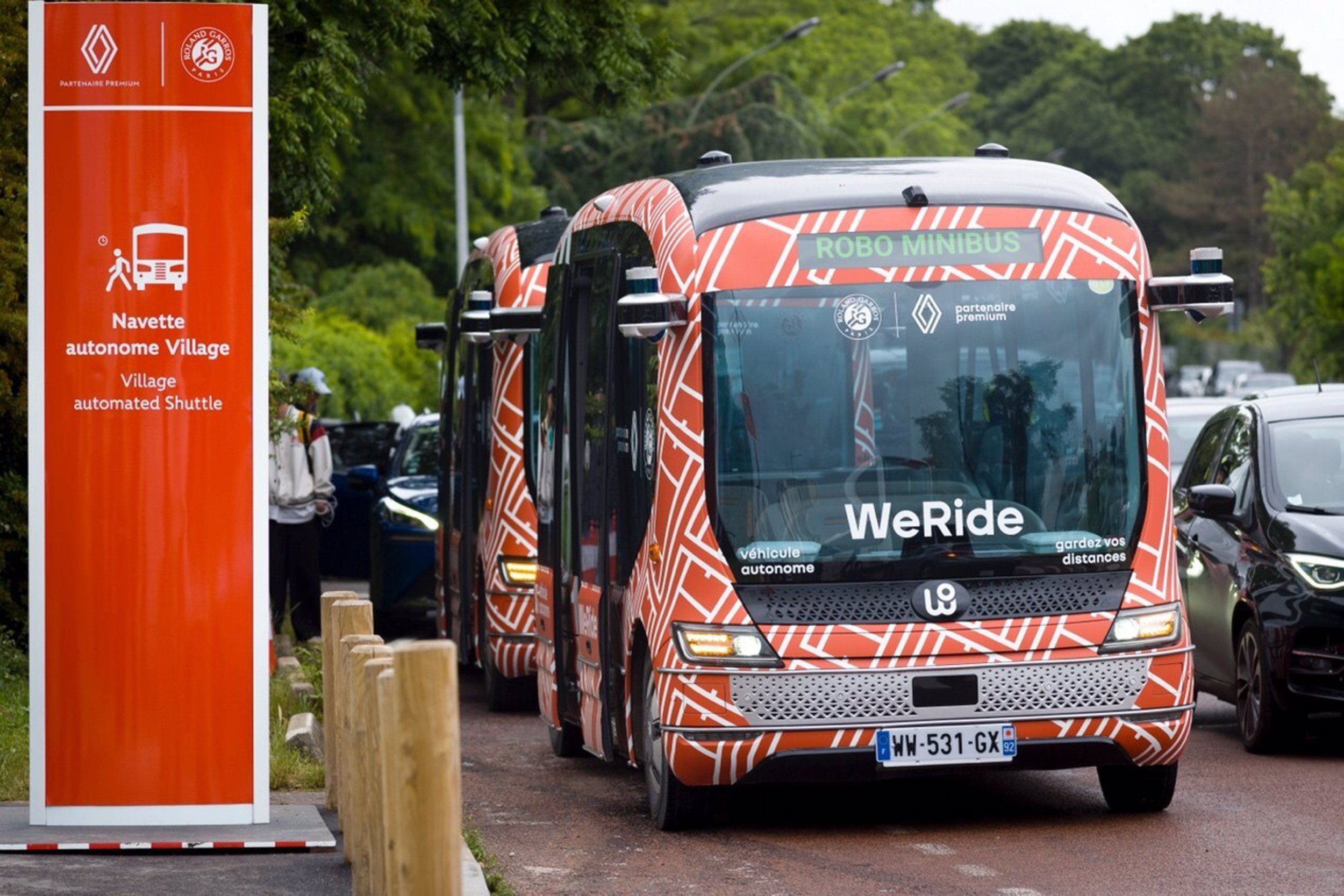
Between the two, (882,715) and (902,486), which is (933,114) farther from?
(882,715)

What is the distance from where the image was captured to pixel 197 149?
8906mm

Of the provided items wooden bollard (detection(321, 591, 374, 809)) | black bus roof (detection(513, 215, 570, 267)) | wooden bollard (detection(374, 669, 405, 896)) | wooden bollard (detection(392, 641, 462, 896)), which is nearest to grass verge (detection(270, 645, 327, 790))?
wooden bollard (detection(321, 591, 374, 809))

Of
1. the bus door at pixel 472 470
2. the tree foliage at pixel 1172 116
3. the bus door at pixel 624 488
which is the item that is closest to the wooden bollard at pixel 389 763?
the bus door at pixel 624 488

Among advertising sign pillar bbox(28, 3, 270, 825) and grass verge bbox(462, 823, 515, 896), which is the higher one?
advertising sign pillar bbox(28, 3, 270, 825)

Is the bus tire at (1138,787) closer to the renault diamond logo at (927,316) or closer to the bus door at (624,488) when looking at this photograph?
the renault diamond logo at (927,316)

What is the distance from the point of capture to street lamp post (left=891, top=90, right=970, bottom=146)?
57.1 m

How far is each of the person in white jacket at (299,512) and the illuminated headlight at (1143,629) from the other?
8438mm

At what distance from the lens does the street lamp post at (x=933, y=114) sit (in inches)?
2249

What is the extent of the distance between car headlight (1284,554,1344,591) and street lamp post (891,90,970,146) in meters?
42.8

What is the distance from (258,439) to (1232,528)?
5680mm

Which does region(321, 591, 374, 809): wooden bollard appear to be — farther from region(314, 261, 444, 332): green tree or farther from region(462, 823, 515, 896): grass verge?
region(314, 261, 444, 332): green tree

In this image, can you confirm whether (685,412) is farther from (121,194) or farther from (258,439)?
(121,194)

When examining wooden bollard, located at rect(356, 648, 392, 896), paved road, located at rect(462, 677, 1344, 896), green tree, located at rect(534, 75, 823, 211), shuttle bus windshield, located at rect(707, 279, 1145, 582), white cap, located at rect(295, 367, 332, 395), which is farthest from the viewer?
green tree, located at rect(534, 75, 823, 211)

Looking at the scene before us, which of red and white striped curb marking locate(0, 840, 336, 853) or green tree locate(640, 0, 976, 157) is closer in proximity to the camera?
red and white striped curb marking locate(0, 840, 336, 853)
